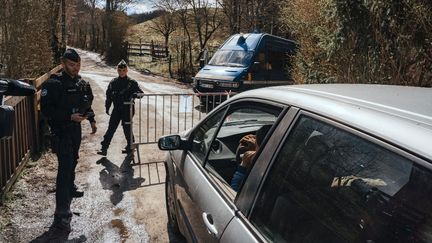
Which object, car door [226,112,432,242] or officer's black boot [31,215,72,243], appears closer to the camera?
car door [226,112,432,242]

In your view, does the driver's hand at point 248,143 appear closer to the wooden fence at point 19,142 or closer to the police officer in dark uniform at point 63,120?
the police officer in dark uniform at point 63,120

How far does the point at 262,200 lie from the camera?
1.93 m

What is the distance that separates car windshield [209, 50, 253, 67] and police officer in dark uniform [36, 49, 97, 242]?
28.9 ft

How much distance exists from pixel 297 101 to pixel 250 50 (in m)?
11.4

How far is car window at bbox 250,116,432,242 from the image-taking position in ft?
4.25

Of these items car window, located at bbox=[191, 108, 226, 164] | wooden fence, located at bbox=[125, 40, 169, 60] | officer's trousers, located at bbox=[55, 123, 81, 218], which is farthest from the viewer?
wooden fence, located at bbox=[125, 40, 169, 60]

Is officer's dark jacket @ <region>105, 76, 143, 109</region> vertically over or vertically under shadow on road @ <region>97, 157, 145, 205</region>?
over

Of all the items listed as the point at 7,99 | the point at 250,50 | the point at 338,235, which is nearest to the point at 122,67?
the point at 7,99

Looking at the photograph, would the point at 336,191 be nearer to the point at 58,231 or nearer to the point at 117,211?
the point at 58,231

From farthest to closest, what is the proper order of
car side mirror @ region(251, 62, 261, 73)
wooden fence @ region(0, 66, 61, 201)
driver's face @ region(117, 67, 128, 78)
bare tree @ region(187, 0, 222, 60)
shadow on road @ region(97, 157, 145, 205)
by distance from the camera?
bare tree @ region(187, 0, 222, 60)
car side mirror @ region(251, 62, 261, 73)
driver's face @ region(117, 67, 128, 78)
shadow on road @ region(97, 157, 145, 205)
wooden fence @ region(0, 66, 61, 201)

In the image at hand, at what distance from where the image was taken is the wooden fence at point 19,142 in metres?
4.93

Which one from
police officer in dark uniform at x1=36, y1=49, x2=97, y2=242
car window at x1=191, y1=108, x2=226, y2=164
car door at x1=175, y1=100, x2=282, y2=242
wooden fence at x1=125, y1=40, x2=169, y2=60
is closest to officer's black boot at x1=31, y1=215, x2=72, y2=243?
police officer in dark uniform at x1=36, y1=49, x2=97, y2=242

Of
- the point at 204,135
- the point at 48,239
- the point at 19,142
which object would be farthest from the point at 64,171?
the point at 204,135

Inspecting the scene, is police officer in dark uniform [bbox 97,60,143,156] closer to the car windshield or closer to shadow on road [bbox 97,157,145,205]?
shadow on road [bbox 97,157,145,205]
